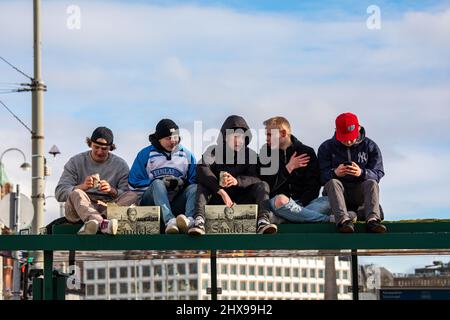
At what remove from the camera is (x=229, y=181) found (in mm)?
9484

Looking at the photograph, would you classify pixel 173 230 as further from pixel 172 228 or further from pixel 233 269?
pixel 233 269

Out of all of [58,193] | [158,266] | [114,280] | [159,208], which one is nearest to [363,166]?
[159,208]

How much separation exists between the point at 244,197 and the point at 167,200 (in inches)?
25.7

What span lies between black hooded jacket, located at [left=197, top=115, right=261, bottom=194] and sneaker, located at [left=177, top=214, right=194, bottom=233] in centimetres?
63

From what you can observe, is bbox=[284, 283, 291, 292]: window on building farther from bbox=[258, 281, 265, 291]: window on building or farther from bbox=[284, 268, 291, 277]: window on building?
bbox=[258, 281, 265, 291]: window on building

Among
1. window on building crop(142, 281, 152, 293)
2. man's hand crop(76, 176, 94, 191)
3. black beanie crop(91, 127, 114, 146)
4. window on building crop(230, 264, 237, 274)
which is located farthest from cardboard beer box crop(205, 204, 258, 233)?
window on building crop(230, 264, 237, 274)

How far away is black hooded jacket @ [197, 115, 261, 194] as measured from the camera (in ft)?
31.4

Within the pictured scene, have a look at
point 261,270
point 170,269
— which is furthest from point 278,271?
point 170,269

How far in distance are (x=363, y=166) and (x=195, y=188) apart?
57.2 inches

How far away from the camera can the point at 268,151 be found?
9.89 metres

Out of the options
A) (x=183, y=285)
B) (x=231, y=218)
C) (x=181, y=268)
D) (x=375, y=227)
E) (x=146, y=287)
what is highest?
(x=181, y=268)

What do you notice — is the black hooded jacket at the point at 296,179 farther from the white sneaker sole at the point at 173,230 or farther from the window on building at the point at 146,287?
the window on building at the point at 146,287
